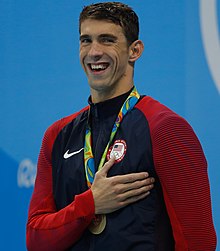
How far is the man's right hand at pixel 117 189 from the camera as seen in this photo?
1.67m

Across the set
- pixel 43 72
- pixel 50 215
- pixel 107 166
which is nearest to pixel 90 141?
pixel 107 166

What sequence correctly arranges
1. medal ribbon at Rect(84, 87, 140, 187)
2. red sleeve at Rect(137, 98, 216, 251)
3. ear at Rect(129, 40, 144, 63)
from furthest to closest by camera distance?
ear at Rect(129, 40, 144, 63), medal ribbon at Rect(84, 87, 140, 187), red sleeve at Rect(137, 98, 216, 251)

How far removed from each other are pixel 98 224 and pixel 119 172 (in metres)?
0.16

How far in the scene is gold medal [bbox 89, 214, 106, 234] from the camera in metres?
1.70

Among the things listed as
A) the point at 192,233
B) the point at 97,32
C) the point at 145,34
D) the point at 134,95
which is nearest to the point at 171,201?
the point at 192,233

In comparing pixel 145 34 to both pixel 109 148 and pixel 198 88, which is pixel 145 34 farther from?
pixel 109 148

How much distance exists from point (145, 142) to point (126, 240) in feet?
0.91

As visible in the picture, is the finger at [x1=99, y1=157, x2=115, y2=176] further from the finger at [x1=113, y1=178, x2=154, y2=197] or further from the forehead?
the forehead

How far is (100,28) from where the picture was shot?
71.2 inches

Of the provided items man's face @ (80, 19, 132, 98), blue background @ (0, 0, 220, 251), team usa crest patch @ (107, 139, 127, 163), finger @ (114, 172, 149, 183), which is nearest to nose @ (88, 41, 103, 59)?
man's face @ (80, 19, 132, 98)

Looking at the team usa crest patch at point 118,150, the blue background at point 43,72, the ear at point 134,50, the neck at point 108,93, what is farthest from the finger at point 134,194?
the blue background at point 43,72

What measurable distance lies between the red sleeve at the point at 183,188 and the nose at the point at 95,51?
0.31m

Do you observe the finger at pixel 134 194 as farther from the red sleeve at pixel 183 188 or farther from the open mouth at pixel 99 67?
the open mouth at pixel 99 67

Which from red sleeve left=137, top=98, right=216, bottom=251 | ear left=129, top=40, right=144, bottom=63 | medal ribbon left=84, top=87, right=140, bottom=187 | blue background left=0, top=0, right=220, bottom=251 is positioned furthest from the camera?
blue background left=0, top=0, right=220, bottom=251
